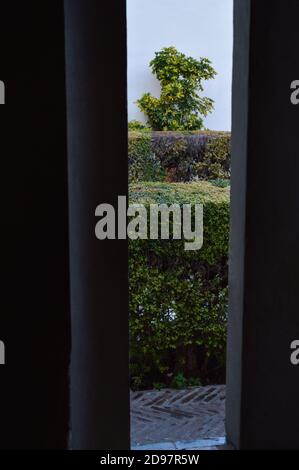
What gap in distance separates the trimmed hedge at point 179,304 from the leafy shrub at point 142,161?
7.81 feet

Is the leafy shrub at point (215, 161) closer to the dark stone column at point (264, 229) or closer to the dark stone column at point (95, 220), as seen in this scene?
the dark stone column at point (264, 229)

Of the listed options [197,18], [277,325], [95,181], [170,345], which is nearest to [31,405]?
[95,181]

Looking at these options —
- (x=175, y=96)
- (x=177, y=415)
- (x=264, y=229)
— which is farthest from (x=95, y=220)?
(x=175, y=96)

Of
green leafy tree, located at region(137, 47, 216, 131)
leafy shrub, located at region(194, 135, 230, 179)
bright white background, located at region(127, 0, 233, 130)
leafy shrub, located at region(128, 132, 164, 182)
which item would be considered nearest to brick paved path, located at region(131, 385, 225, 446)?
leafy shrub, located at region(128, 132, 164, 182)

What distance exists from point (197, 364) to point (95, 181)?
3.99 metres

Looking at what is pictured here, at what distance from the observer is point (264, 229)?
2.18 m

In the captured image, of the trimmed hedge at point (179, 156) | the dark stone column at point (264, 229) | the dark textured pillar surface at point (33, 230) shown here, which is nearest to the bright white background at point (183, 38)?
the trimmed hedge at point (179, 156)

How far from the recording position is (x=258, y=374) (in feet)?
7.41

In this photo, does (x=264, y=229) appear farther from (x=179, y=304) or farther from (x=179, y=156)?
(x=179, y=156)

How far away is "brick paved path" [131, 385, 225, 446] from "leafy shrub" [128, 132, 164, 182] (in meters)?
3.59

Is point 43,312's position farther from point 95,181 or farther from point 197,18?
point 197,18

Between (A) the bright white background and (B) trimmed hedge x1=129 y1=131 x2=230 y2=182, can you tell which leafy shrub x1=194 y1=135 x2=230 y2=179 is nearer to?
(B) trimmed hedge x1=129 y1=131 x2=230 y2=182

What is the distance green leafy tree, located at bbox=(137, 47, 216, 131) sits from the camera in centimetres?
1112

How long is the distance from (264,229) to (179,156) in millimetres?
6293
